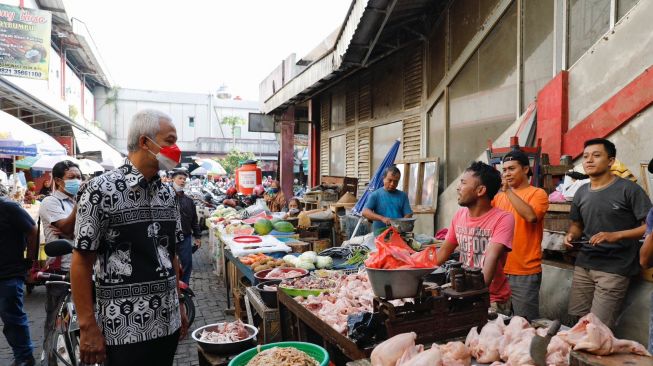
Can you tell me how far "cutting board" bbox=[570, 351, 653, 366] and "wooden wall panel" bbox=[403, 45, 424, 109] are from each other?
745 cm

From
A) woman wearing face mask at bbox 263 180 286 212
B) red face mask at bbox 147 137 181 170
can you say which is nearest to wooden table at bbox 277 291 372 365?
red face mask at bbox 147 137 181 170

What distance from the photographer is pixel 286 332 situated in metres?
3.62

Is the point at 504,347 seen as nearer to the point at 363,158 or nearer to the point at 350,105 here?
the point at 363,158

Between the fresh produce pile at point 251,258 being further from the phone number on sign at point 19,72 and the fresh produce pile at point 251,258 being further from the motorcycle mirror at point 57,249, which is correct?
the phone number on sign at point 19,72

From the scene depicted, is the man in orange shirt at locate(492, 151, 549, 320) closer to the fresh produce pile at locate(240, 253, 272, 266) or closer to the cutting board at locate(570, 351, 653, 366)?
the cutting board at locate(570, 351, 653, 366)

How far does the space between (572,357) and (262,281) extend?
3.05m

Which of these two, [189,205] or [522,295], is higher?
[189,205]

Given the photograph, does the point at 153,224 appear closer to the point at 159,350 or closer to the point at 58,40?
the point at 159,350

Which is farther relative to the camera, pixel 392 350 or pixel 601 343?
pixel 392 350

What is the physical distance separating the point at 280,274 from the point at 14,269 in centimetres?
262

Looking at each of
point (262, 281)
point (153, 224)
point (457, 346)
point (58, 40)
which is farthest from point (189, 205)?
point (58, 40)

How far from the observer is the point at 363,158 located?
11.1 m

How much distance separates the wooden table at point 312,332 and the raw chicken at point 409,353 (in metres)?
0.28

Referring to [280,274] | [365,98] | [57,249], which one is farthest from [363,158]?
[57,249]
